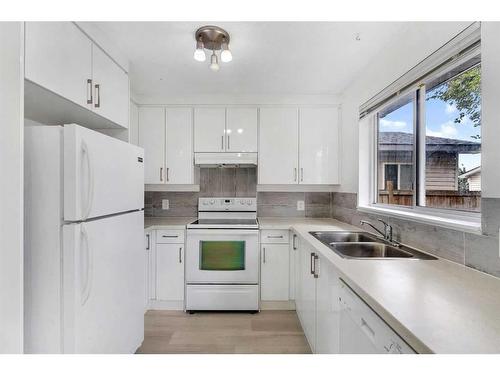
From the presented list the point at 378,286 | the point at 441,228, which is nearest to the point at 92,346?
the point at 378,286

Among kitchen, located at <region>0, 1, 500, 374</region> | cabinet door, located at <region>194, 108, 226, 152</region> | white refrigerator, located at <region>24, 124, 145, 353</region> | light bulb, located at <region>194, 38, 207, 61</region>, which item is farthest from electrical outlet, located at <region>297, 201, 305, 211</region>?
white refrigerator, located at <region>24, 124, 145, 353</region>

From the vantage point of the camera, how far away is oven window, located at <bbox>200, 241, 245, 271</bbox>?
2.43m

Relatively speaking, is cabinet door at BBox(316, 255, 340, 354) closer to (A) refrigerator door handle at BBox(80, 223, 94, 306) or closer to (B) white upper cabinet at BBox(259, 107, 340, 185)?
(A) refrigerator door handle at BBox(80, 223, 94, 306)

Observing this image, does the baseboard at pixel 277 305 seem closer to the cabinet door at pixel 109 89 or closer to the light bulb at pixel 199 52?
the cabinet door at pixel 109 89

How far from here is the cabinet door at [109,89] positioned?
5.24 feet

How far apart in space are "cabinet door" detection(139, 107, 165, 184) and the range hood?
41cm

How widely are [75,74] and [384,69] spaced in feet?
6.81

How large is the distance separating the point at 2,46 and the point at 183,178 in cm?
183

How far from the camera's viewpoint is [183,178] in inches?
109

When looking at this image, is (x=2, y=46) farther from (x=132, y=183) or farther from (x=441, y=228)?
(x=441, y=228)

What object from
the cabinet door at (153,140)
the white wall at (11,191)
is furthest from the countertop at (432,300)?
the cabinet door at (153,140)

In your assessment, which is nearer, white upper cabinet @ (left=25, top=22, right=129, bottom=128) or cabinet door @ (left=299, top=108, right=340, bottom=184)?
white upper cabinet @ (left=25, top=22, right=129, bottom=128)
